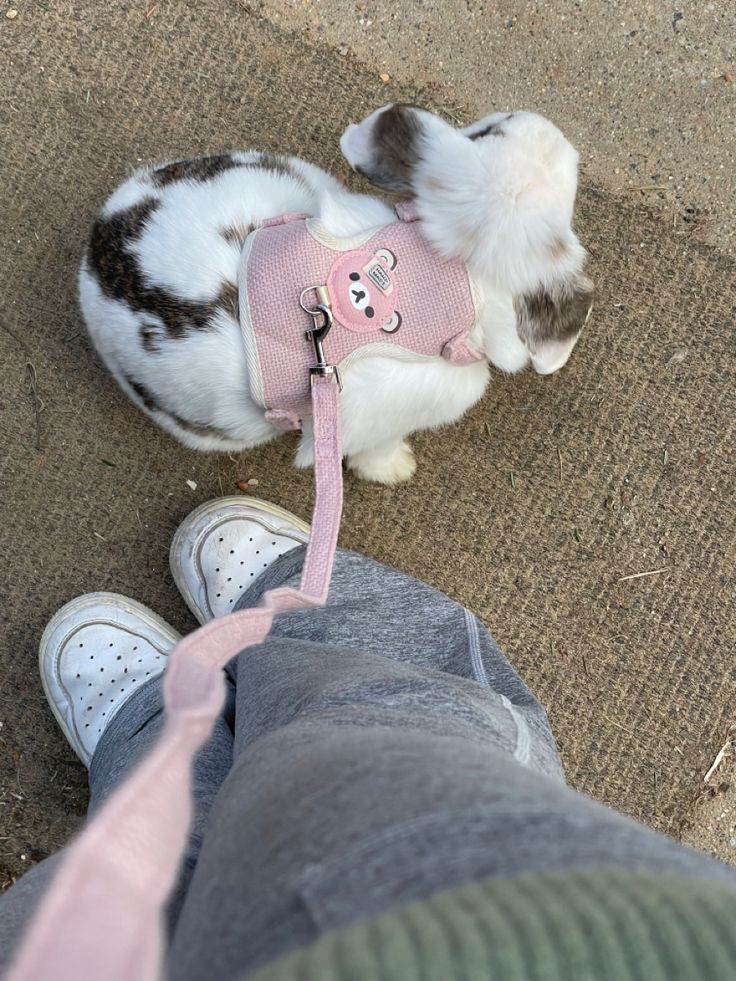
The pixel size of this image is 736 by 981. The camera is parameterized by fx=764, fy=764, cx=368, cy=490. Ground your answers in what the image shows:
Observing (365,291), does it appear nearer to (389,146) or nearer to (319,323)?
Result: (319,323)

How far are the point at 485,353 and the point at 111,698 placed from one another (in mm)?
1461

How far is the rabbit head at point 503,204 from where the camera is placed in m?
1.75

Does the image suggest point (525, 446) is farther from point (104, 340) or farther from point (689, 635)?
point (104, 340)

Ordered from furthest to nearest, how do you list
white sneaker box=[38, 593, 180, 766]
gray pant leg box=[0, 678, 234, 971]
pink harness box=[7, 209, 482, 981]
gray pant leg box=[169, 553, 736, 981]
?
1. white sneaker box=[38, 593, 180, 766]
2. gray pant leg box=[0, 678, 234, 971]
3. pink harness box=[7, 209, 482, 981]
4. gray pant leg box=[169, 553, 736, 981]

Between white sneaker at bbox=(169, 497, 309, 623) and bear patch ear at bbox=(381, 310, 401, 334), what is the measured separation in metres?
0.82

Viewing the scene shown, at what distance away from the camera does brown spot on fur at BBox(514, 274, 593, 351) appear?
184 cm

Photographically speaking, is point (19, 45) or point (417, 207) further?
point (19, 45)

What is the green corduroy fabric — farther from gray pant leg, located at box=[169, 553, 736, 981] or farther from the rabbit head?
the rabbit head

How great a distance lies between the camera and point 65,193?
7.95 ft

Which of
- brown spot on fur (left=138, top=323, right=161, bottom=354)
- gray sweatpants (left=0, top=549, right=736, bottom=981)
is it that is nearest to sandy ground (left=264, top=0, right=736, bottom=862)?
brown spot on fur (left=138, top=323, right=161, bottom=354)

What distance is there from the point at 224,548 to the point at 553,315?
117 centimetres

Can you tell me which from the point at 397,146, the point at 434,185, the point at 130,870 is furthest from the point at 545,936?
the point at 397,146

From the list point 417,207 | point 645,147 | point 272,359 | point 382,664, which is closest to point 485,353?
point 417,207

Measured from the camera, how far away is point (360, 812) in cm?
86
